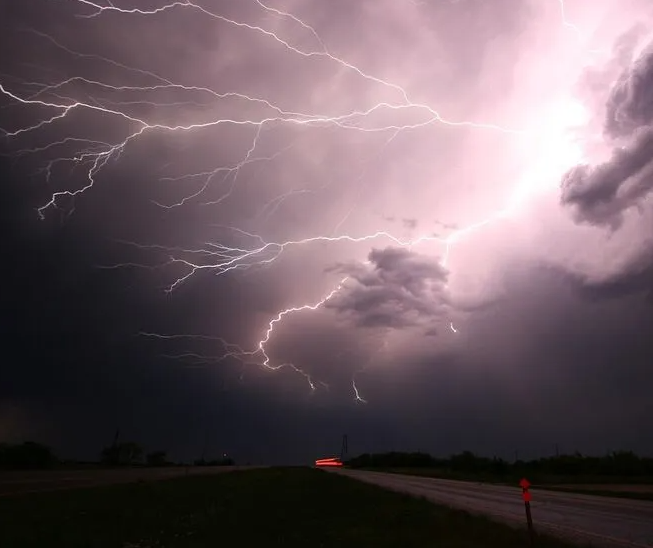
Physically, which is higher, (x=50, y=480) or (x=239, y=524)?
(x=50, y=480)

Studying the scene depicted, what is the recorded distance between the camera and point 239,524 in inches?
593

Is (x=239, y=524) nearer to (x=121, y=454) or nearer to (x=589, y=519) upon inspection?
(x=589, y=519)

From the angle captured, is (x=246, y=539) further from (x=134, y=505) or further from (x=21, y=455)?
(x=21, y=455)

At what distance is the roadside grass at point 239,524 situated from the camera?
1170cm

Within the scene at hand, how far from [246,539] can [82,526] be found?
4720mm

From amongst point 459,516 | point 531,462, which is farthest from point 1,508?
point 531,462

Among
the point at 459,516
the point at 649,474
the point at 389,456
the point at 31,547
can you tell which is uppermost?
the point at 389,456

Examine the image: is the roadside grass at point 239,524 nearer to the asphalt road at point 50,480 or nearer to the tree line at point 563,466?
the asphalt road at point 50,480

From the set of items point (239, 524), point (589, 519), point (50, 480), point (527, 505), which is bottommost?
point (239, 524)

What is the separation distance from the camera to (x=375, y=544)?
37.6 feet

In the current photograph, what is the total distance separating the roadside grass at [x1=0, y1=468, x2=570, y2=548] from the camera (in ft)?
38.4

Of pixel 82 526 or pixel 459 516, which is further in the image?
pixel 459 516

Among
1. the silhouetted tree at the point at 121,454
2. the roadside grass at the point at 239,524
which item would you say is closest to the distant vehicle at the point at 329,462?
the silhouetted tree at the point at 121,454

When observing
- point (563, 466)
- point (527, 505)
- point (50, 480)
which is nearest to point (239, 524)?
point (527, 505)
